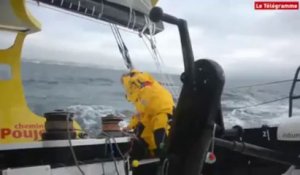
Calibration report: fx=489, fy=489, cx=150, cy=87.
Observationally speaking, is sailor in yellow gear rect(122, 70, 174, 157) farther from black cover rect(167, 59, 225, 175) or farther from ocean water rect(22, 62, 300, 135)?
ocean water rect(22, 62, 300, 135)

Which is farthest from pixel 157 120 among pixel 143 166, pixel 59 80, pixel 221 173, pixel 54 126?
pixel 59 80

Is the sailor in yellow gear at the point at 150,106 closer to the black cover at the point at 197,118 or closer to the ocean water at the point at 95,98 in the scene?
the black cover at the point at 197,118

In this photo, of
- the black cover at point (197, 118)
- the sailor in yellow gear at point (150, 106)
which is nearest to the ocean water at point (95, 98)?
the sailor in yellow gear at point (150, 106)

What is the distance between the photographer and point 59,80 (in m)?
10.6

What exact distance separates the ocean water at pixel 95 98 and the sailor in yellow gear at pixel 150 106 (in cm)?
191

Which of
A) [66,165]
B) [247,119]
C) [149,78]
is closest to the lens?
[66,165]

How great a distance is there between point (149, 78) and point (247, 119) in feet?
15.4

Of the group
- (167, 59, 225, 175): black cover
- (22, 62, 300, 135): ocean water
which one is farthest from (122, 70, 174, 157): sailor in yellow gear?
(22, 62, 300, 135): ocean water

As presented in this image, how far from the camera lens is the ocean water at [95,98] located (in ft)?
21.5

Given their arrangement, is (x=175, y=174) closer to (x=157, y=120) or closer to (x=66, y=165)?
(x=66, y=165)

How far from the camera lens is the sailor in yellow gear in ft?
9.82

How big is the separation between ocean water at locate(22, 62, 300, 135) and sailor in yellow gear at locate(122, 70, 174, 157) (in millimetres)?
1915

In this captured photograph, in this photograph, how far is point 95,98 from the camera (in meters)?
8.82

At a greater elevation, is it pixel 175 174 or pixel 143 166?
pixel 175 174
